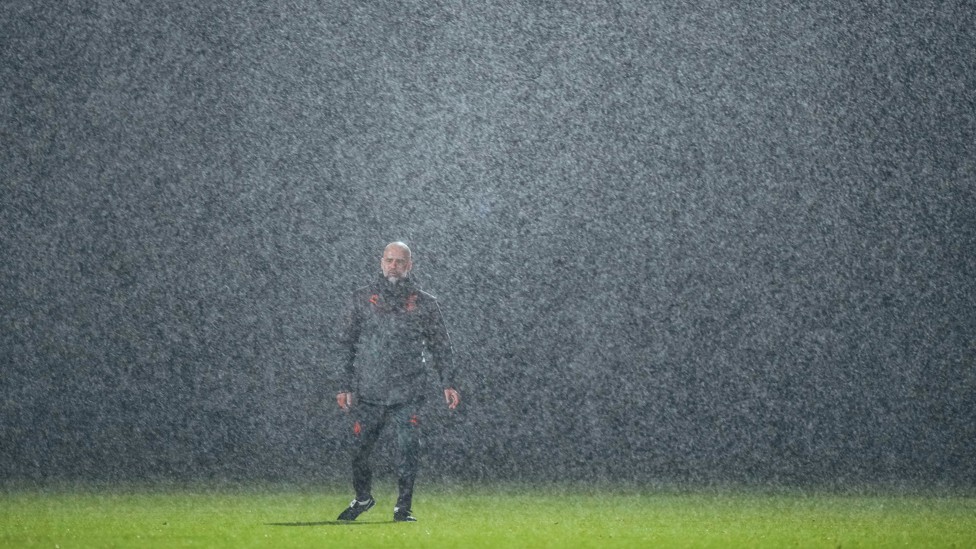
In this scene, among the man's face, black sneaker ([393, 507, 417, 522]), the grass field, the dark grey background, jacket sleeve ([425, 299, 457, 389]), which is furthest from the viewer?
the dark grey background

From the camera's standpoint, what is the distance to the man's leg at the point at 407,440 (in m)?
5.77

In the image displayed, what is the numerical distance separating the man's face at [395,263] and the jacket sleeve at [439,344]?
0.20 m

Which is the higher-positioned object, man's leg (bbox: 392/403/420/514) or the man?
the man

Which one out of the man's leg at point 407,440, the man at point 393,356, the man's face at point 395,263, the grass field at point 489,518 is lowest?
the grass field at point 489,518

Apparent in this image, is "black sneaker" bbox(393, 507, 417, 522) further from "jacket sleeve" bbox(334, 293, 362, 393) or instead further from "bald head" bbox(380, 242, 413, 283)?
"bald head" bbox(380, 242, 413, 283)

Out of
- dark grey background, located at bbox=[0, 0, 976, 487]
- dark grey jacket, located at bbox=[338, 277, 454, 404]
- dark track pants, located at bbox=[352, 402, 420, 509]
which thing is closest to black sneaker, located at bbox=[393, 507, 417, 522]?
dark track pants, located at bbox=[352, 402, 420, 509]

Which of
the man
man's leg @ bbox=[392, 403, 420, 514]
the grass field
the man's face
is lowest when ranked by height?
the grass field

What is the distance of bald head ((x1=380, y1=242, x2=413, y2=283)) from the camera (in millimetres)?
5703

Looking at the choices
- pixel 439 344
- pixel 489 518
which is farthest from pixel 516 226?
pixel 439 344

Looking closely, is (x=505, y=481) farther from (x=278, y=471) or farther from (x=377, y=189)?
(x=377, y=189)

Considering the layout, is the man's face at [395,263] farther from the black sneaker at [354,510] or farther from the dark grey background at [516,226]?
the dark grey background at [516,226]

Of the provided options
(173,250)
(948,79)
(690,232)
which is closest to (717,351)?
(690,232)

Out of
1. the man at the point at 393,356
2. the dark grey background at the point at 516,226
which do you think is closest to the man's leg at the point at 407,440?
the man at the point at 393,356

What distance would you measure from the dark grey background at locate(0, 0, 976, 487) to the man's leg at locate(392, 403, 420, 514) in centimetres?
339
